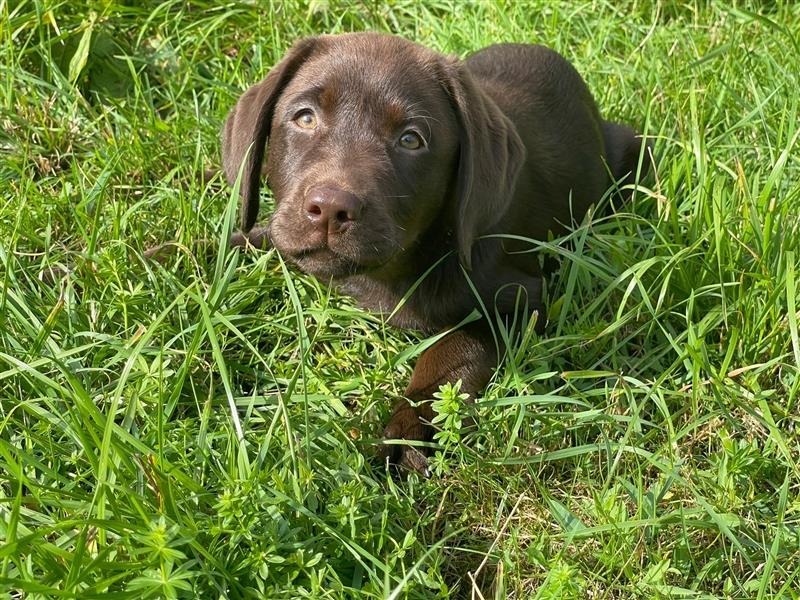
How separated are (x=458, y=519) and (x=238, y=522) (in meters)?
0.70

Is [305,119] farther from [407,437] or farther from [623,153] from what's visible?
[623,153]

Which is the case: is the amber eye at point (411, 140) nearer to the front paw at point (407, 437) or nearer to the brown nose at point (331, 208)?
the brown nose at point (331, 208)

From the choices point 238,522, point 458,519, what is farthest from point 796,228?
point 238,522

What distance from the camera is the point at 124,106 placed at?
13.5 ft

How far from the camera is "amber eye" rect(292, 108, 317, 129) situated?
10.1 ft

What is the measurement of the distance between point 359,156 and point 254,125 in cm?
44

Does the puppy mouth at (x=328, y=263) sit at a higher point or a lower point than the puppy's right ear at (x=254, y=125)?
lower

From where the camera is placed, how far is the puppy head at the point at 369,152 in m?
2.82

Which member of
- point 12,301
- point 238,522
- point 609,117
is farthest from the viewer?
point 609,117

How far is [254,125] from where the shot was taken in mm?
3164

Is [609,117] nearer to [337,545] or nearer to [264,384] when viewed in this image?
[264,384]

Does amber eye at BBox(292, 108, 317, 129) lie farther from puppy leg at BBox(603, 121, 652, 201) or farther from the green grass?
puppy leg at BBox(603, 121, 652, 201)

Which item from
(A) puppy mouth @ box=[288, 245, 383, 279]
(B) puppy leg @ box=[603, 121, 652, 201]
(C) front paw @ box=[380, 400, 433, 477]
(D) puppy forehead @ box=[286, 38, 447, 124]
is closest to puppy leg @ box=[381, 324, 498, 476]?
(C) front paw @ box=[380, 400, 433, 477]

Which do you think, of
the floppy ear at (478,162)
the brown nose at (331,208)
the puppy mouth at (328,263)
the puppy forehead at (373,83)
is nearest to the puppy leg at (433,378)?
the floppy ear at (478,162)
